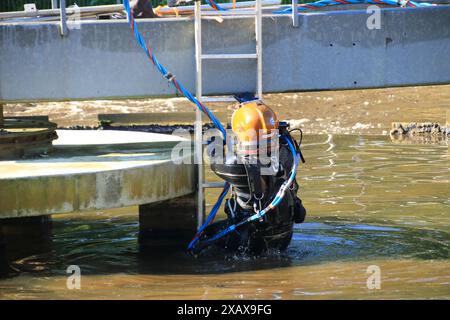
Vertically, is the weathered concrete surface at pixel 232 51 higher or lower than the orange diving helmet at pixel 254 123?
higher

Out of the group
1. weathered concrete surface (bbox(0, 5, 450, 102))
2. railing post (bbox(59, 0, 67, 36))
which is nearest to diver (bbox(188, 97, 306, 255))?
weathered concrete surface (bbox(0, 5, 450, 102))

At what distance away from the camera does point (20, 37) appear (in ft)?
32.6

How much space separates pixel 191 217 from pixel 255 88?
160cm

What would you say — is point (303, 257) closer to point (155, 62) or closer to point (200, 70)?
point (200, 70)

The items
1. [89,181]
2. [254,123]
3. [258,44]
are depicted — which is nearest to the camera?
[89,181]

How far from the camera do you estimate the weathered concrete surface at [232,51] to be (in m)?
10.0

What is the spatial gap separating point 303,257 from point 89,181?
2505 millimetres

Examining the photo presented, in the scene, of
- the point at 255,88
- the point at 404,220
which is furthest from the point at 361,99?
the point at 255,88

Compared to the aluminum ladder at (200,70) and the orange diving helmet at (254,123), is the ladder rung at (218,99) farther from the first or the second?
the orange diving helmet at (254,123)

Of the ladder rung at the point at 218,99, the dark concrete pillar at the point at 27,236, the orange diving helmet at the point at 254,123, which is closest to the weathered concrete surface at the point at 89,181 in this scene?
the ladder rung at the point at 218,99

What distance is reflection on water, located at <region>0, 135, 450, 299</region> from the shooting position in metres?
8.95

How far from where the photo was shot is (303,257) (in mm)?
10047

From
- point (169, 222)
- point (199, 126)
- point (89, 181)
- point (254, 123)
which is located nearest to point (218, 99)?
point (199, 126)

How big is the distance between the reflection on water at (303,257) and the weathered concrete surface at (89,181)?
80 cm
